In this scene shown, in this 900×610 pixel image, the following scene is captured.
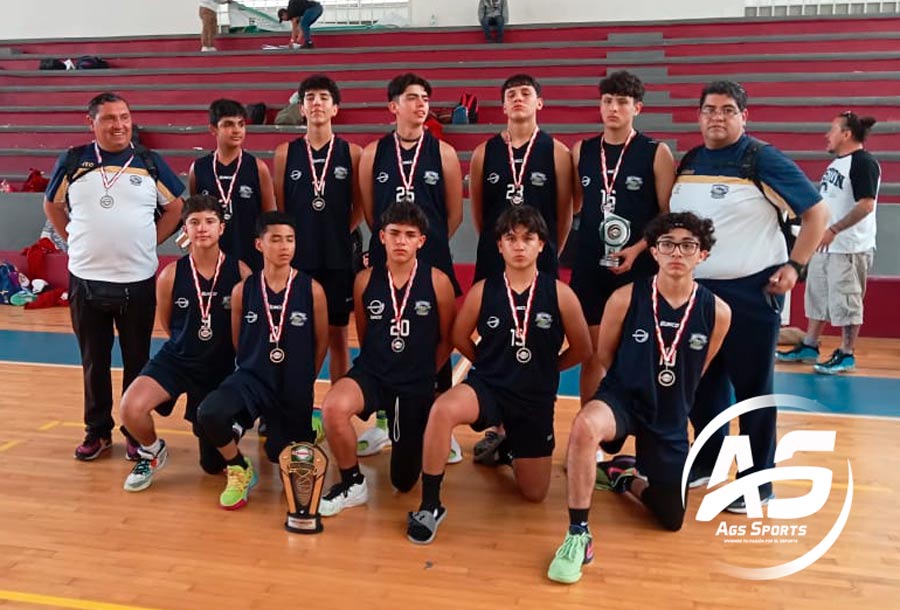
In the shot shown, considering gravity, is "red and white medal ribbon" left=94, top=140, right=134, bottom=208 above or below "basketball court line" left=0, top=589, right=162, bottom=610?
above

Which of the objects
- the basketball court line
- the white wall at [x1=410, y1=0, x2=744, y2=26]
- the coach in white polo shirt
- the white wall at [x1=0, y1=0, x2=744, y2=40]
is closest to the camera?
the basketball court line

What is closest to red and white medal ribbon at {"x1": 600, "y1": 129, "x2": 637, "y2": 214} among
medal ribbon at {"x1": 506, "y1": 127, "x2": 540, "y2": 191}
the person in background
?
medal ribbon at {"x1": 506, "y1": 127, "x2": 540, "y2": 191}

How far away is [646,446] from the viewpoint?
2.94 m

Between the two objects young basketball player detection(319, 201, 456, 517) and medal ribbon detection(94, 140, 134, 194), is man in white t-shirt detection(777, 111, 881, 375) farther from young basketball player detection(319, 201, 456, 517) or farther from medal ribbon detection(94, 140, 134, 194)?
medal ribbon detection(94, 140, 134, 194)

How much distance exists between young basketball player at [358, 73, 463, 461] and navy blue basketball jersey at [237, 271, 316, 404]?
437mm

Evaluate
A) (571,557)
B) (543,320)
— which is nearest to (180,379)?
(543,320)

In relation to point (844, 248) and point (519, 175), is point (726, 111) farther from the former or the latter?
point (844, 248)

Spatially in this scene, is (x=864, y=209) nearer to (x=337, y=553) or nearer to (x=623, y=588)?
(x=623, y=588)

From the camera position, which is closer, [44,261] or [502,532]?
[502,532]

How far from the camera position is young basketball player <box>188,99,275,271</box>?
372cm

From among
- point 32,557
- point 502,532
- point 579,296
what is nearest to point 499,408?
point 502,532

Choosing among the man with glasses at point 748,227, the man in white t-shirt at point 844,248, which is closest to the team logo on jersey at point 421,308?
the man with glasses at point 748,227

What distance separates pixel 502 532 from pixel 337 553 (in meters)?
0.66

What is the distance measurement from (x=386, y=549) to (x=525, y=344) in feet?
3.23
